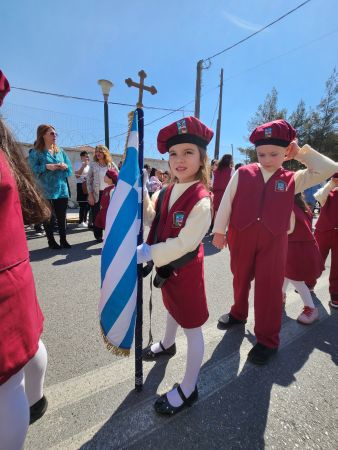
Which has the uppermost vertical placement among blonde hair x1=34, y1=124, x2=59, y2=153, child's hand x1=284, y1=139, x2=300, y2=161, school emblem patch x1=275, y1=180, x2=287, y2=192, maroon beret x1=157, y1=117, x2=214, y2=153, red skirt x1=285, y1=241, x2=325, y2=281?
blonde hair x1=34, y1=124, x2=59, y2=153

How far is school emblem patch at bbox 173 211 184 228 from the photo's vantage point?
5.16 ft

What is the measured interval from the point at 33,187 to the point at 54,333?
64.3 inches

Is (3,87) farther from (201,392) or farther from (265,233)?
(201,392)

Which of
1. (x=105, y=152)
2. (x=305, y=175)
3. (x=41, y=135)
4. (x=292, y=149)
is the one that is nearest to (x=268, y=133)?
(x=292, y=149)

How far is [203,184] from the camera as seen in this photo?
1.73 meters

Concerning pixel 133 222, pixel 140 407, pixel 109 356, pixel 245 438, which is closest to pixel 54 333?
pixel 109 356

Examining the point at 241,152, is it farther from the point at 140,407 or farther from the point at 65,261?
the point at 140,407

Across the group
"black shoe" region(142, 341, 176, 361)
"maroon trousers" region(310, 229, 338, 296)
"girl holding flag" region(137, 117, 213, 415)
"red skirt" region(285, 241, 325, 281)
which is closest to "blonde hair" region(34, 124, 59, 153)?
"girl holding flag" region(137, 117, 213, 415)

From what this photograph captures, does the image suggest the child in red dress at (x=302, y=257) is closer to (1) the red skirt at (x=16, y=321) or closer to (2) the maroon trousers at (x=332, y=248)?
(2) the maroon trousers at (x=332, y=248)

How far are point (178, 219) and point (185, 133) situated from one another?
51 centimetres

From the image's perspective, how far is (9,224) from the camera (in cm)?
100

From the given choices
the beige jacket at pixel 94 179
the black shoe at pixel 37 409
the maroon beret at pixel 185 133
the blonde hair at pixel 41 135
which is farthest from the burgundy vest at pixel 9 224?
the beige jacket at pixel 94 179

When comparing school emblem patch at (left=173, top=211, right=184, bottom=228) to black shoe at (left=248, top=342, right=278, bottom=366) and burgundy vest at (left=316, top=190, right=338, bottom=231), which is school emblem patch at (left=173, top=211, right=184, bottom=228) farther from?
burgundy vest at (left=316, top=190, right=338, bottom=231)

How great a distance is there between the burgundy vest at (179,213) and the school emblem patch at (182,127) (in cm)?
32
